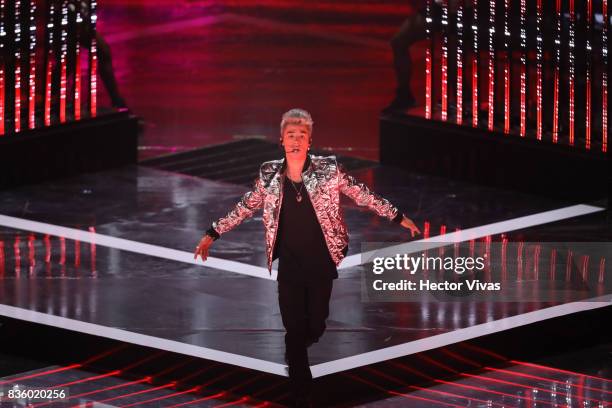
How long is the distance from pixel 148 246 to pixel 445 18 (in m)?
3.14

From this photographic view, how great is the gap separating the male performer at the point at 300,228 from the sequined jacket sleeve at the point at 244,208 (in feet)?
0.03

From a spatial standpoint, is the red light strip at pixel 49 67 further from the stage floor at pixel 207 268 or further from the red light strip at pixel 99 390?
the red light strip at pixel 99 390

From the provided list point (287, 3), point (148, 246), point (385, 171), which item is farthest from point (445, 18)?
point (287, 3)

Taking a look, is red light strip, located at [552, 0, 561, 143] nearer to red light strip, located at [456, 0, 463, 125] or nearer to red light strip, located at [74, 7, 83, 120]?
red light strip, located at [456, 0, 463, 125]

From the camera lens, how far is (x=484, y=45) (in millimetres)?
11398

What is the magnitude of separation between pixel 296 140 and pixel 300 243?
1.55 feet

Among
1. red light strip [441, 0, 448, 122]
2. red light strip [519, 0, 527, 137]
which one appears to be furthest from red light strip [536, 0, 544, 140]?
red light strip [441, 0, 448, 122]

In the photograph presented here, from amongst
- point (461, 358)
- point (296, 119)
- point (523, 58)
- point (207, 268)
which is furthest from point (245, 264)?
point (523, 58)

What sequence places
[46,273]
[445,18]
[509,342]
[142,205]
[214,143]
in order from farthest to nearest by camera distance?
[214,143]
[445,18]
[142,205]
[46,273]
[509,342]

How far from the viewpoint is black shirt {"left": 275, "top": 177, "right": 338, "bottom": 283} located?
6.93m

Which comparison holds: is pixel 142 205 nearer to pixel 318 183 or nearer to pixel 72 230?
pixel 72 230

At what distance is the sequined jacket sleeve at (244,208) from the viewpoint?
23.0ft

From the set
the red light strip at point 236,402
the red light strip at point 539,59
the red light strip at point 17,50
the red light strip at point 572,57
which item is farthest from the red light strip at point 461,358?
the red light strip at point 17,50

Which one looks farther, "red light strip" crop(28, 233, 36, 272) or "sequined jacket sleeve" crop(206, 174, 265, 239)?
"red light strip" crop(28, 233, 36, 272)
